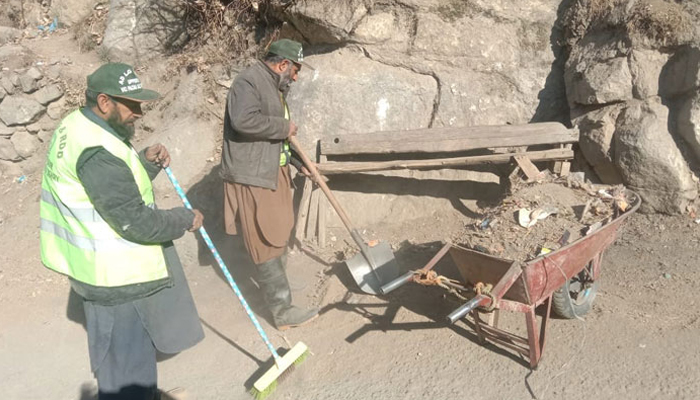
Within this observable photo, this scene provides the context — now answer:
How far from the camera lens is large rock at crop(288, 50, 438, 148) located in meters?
5.58

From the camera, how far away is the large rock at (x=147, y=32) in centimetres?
704

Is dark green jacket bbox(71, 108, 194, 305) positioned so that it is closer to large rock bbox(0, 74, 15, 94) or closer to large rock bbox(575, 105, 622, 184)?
large rock bbox(575, 105, 622, 184)

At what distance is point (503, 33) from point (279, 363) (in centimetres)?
417

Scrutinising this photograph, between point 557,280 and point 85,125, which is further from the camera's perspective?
Answer: point 557,280

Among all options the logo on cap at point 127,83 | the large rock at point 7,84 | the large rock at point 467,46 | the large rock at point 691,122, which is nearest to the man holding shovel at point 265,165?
the logo on cap at point 127,83

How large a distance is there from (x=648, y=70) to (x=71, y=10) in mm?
7623

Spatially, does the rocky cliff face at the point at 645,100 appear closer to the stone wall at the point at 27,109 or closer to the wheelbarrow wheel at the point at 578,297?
the wheelbarrow wheel at the point at 578,297

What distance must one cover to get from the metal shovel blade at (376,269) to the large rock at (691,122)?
2802 mm

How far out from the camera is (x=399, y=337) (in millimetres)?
3979

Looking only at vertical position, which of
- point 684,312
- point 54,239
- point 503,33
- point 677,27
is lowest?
point 684,312

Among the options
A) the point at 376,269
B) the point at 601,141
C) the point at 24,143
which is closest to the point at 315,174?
the point at 376,269

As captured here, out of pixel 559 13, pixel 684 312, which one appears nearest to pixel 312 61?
pixel 559 13

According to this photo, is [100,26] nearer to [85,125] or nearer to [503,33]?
[503,33]

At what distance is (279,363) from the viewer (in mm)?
3527
